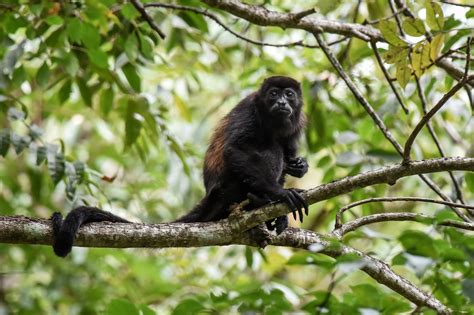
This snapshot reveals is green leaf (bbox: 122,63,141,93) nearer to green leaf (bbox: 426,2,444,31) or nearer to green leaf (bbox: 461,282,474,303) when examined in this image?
green leaf (bbox: 426,2,444,31)

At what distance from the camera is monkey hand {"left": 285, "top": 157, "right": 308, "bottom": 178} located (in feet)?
17.4

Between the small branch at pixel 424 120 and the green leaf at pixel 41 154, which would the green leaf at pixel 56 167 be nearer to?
the green leaf at pixel 41 154

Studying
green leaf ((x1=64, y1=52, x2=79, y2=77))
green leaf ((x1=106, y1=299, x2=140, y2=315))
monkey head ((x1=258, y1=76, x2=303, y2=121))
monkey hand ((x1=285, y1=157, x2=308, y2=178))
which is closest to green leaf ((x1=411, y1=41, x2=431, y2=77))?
monkey hand ((x1=285, y1=157, x2=308, y2=178))

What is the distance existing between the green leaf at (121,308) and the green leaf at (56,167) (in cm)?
190

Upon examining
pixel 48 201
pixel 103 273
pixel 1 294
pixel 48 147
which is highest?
pixel 48 147

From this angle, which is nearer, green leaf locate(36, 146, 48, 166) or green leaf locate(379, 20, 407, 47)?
green leaf locate(379, 20, 407, 47)

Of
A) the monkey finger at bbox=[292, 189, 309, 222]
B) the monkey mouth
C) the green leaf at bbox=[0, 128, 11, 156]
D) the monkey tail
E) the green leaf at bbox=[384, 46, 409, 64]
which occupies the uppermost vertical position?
the green leaf at bbox=[384, 46, 409, 64]

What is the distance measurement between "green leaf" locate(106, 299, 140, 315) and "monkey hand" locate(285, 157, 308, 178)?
270 centimetres

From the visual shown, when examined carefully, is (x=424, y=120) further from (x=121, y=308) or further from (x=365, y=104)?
(x=121, y=308)

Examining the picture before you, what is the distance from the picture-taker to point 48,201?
7.70 m

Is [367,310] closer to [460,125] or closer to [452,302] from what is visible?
[452,302]

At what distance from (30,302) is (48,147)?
306cm

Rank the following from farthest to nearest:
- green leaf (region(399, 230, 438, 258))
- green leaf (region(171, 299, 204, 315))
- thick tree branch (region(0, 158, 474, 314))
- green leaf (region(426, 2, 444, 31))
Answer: green leaf (region(426, 2, 444, 31)) → thick tree branch (region(0, 158, 474, 314)) → green leaf (region(171, 299, 204, 315)) → green leaf (region(399, 230, 438, 258))

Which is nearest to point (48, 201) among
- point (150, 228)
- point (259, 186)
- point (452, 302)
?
point (259, 186)
